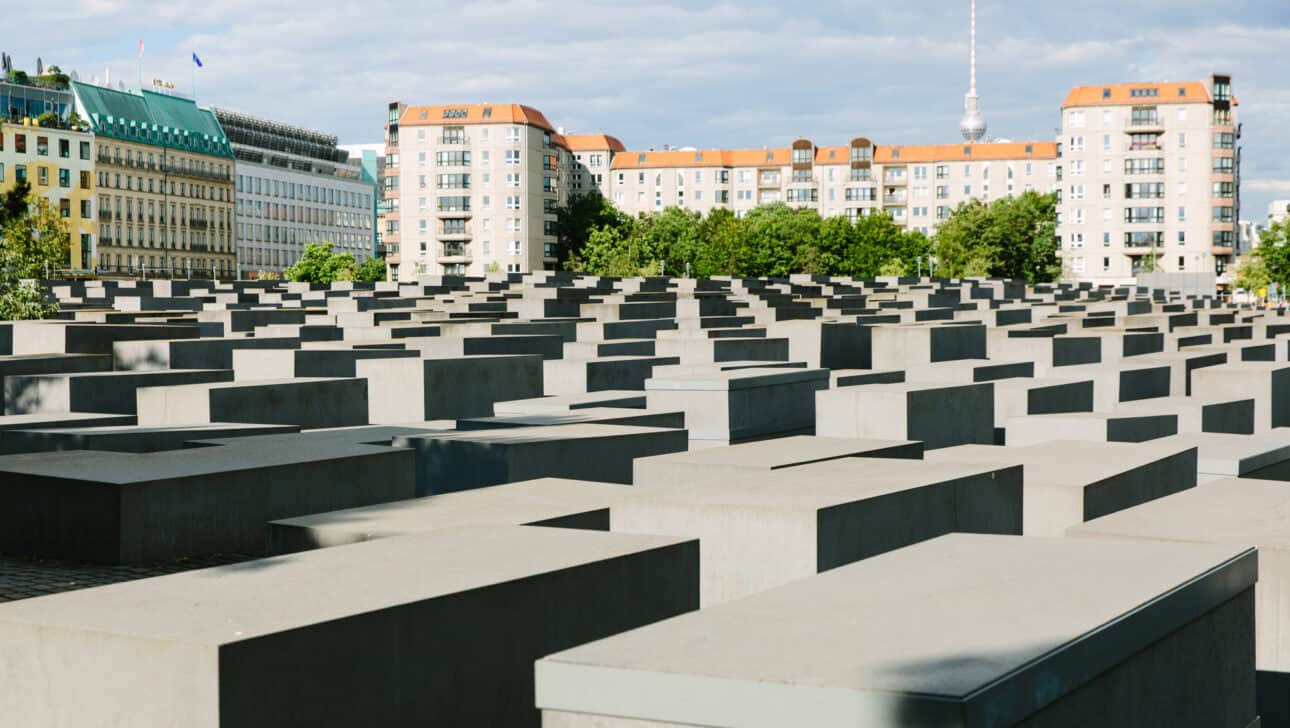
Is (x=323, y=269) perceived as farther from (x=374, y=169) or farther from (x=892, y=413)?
(x=892, y=413)

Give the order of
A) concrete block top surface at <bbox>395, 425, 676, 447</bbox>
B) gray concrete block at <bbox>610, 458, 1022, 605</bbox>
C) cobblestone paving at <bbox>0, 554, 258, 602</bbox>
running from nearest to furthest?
gray concrete block at <bbox>610, 458, 1022, 605</bbox>
cobblestone paving at <bbox>0, 554, 258, 602</bbox>
concrete block top surface at <bbox>395, 425, 676, 447</bbox>

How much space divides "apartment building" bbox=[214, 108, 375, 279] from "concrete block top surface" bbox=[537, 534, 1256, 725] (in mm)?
137156

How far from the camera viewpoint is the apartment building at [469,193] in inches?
5389

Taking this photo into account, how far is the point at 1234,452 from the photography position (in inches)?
442

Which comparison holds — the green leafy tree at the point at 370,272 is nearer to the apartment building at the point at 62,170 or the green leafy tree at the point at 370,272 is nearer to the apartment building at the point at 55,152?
the apartment building at the point at 62,170

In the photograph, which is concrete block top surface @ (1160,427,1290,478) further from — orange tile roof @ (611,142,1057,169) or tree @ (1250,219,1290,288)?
orange tile roof @ (611,142,1057,169)

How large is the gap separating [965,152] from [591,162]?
39600 mm

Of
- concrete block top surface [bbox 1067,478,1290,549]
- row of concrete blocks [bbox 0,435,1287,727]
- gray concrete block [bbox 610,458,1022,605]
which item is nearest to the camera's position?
row of concrete blocks [bbox 0,435,1287,727]

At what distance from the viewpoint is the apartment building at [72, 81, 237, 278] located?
121m

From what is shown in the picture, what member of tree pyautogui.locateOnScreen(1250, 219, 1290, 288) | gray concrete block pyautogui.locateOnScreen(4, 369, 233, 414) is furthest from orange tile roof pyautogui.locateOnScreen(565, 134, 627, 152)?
gray concrete block pyautogui.locateOnScreen(4, 369, 233, 414)

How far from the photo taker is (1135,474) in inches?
373

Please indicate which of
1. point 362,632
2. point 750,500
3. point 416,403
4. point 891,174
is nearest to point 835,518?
point 750,500

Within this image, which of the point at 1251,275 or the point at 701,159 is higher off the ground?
the point at 701,159

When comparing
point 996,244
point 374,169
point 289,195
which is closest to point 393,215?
point 289,195
